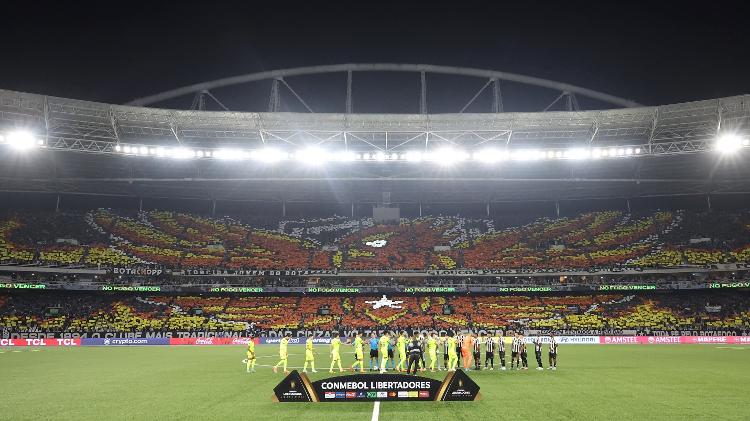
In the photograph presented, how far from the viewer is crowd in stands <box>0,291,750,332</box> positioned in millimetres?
48219

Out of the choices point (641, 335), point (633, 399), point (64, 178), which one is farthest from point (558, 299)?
point (64, 178)

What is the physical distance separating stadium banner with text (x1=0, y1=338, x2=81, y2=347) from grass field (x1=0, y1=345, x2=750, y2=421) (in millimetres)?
20405

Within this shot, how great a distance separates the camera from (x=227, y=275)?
54.3 m

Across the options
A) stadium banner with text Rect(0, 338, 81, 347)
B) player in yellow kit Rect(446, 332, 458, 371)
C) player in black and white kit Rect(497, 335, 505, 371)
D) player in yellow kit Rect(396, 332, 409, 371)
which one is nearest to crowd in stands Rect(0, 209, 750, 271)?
stadium banner with text Rect(0, 338, 81, 347)

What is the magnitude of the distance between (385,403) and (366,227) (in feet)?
171

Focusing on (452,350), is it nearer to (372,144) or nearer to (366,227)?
(372,144)

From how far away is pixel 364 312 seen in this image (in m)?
53.2

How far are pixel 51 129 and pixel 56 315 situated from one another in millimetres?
18789

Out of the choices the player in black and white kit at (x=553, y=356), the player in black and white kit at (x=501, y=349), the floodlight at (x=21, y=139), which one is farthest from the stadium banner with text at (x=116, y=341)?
the player in black and white kit at (x=553, y=356)

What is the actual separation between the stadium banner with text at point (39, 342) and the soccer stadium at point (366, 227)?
25 cm

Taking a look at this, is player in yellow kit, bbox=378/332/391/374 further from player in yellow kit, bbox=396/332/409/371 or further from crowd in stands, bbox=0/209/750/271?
crowd in stands, bbox=0/209/750/271

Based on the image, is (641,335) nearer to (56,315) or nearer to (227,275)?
(227,275)

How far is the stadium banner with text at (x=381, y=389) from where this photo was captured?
→ 1420cm

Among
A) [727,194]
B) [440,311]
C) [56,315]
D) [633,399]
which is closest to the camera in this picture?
[633,399]
